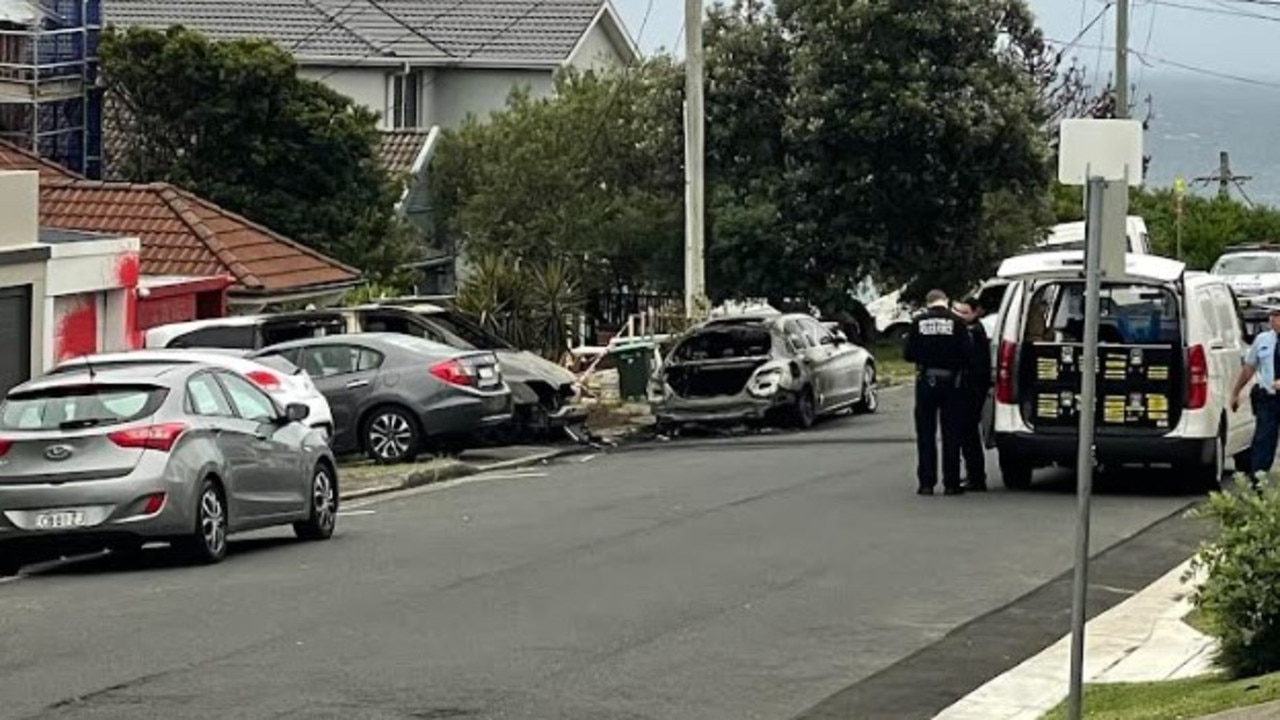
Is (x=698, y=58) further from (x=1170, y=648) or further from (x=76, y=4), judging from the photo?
(x=1170, y=648)

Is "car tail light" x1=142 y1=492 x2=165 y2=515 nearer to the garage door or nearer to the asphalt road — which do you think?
the asphalt road

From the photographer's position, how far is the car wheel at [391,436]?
27531 millimetres

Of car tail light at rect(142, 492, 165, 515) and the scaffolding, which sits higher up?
the scaffolding

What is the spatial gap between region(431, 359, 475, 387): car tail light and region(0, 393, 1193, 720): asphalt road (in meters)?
3.90

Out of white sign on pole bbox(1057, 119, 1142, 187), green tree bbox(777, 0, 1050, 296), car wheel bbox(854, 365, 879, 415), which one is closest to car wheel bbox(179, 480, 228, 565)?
white sign on pole bbox(1057, 119, 1142, 187)

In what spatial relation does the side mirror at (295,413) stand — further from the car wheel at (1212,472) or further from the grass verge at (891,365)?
the grass verge at (891,365)

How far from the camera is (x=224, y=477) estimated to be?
18.1 metres

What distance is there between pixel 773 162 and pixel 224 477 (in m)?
27.9

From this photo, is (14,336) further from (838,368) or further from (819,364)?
(838,368)

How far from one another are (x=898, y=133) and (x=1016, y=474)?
2151cm

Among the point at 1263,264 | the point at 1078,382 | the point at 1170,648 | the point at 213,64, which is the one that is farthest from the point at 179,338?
the point at 1263,264

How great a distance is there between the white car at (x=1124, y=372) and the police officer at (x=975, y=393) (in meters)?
0.14

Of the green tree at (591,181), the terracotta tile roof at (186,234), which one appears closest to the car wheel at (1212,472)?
the terracotta tile roof at (186,234)

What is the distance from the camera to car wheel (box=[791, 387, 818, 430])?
104ft
